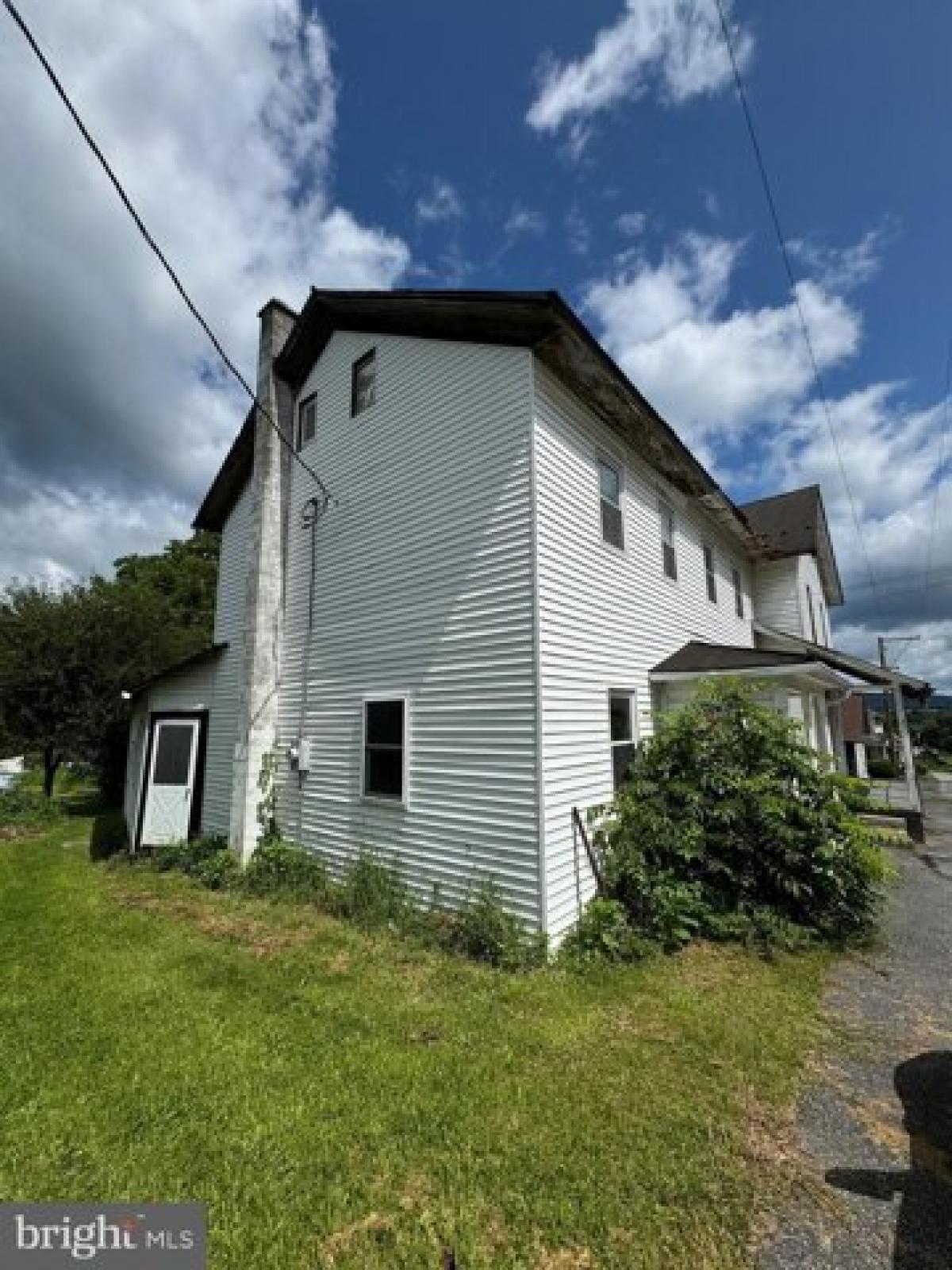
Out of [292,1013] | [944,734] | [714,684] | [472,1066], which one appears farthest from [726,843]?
[944,734]

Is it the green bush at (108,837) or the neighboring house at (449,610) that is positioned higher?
the neighboring house at (449,610)

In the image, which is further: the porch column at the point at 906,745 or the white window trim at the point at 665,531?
the porch column at the point at 906,745

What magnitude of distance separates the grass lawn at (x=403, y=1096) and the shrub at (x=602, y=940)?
264 mm

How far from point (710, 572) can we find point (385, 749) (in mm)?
8269

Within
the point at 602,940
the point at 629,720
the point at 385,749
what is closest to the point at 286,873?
the point at 385,749

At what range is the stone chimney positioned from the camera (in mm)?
8781

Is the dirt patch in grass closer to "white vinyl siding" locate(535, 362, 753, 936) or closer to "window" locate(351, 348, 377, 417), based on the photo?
"white vinyl siding" locate(535, 362, 753, 936)

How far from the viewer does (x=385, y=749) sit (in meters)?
7.45

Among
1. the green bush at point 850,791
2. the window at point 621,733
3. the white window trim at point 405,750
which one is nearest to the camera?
the green bush at point 850,791

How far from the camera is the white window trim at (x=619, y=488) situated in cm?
789

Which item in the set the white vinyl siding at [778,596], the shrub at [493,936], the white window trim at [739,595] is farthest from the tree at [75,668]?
the white vinyl siding at [778,596]

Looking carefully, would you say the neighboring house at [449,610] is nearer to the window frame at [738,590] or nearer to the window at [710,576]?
the window at [710,576]

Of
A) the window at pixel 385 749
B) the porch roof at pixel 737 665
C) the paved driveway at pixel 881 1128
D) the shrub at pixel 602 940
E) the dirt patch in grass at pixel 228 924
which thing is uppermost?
the porch roof at pixel 737 665

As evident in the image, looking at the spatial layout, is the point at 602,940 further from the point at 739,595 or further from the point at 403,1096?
the point at 739,595
